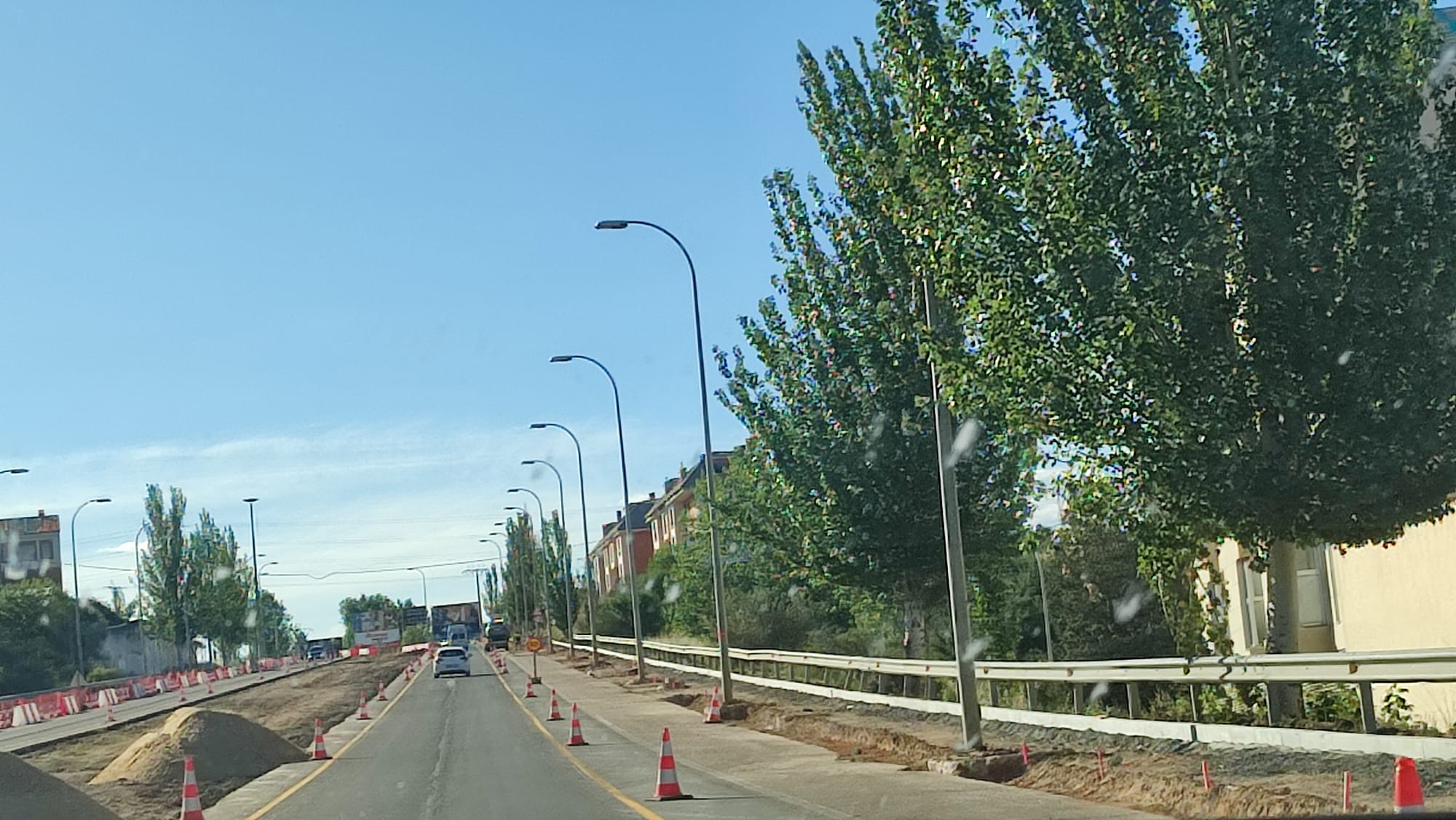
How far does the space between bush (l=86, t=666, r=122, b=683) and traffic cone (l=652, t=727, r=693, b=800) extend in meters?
81.0

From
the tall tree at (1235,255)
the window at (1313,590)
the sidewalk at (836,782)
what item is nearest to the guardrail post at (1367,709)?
the tall tree at (1235,255)

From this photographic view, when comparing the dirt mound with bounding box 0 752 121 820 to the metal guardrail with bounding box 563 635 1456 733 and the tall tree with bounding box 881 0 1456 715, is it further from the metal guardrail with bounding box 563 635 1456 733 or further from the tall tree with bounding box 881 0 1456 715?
the metal guardrail with bounding box 563 635 1456 733

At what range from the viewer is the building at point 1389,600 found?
803 inches

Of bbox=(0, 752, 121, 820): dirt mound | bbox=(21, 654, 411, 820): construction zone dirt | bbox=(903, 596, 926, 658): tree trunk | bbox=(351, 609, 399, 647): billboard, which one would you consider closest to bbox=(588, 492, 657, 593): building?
bbox=(351, 609, 399, 647): billboard

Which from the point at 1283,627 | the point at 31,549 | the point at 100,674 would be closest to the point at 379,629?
the point at 31,549

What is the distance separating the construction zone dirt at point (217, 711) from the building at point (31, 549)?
27.6 meters

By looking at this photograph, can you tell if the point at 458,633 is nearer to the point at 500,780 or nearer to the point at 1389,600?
the point at 500,780

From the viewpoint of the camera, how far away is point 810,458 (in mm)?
29828

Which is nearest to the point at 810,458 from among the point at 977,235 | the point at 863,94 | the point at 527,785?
the point at 863,94

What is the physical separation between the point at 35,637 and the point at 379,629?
47766 mm

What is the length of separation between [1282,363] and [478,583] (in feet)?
514

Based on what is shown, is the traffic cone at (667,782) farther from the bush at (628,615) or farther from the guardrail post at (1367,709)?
the bush at (628,615)

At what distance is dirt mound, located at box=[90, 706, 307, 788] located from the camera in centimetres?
2411

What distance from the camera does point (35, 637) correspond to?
8950cm
